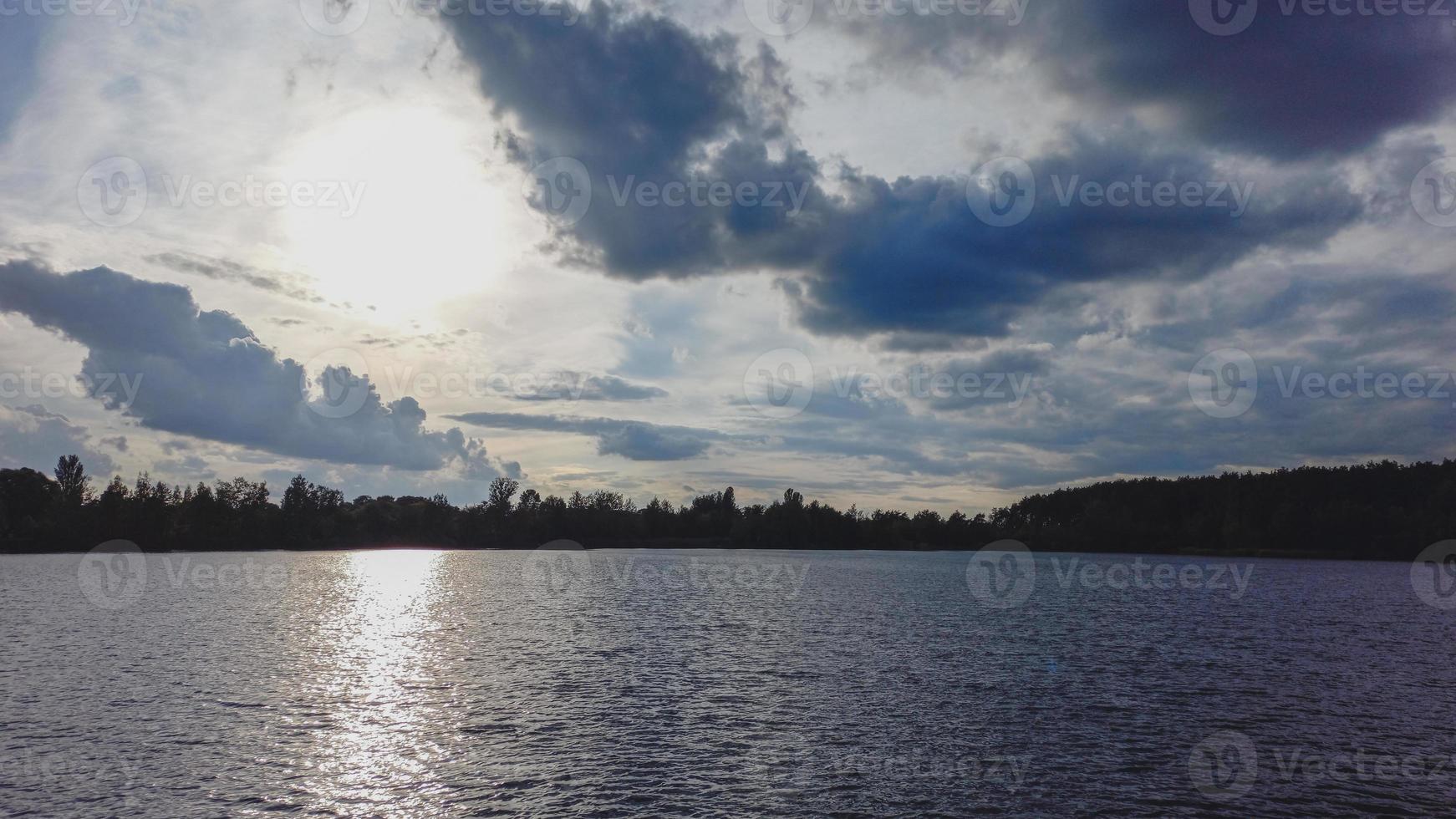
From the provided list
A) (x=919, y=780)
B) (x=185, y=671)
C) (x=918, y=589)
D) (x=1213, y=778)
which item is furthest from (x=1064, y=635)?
(x=185, y=671)

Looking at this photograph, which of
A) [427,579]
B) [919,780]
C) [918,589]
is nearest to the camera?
[919,780]

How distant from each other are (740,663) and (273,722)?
3297 centimetres

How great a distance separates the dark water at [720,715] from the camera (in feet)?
111

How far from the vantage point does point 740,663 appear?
63.7 metres

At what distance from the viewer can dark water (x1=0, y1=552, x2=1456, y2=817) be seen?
3381cm

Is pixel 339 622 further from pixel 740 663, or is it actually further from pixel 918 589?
pixel 918 589

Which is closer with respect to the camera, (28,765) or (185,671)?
(28,765)

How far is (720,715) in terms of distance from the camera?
4697 centimetres

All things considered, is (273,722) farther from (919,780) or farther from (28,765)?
(919,780)

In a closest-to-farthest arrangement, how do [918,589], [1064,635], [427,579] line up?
[1064,635]
[918,589]
[427,579]

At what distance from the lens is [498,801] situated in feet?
107

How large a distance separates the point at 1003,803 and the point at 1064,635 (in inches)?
2196

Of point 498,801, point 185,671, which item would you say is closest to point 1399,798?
point 498,801

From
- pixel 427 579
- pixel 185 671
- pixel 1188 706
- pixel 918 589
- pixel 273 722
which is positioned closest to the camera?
→ pixel 273 722
